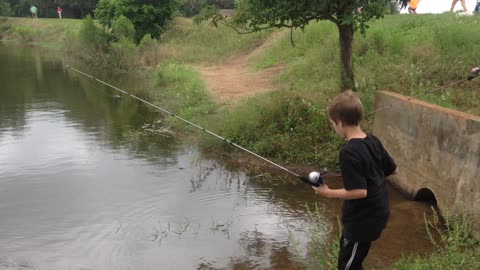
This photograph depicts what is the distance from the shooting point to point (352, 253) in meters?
3.30

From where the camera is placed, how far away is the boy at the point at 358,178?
3.03 meters

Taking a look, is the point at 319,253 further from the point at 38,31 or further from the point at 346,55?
the point at 38,31

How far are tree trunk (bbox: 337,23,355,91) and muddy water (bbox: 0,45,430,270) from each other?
2057 mm

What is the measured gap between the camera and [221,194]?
712cm

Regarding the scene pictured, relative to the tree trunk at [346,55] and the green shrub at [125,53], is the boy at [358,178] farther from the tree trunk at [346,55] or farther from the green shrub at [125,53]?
the green shrub at [125,53]

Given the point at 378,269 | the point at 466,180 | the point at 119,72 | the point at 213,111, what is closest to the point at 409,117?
the point at 466,180

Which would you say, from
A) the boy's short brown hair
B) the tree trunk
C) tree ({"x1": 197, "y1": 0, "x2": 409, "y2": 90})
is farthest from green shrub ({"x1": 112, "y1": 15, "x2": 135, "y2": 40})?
the boy's short brown hair

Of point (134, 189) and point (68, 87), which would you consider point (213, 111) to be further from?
point (68, 87)

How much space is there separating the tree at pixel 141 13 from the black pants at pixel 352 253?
2242 centimetres

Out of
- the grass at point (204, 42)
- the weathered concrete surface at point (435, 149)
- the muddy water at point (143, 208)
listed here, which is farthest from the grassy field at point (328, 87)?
the grass at point (204, 42)

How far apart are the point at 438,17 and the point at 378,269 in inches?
408

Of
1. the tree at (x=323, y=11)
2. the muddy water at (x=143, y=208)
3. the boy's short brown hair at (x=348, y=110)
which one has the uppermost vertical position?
the tree at (x=323, y=11)

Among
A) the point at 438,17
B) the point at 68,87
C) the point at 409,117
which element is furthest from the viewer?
the point at 68,87

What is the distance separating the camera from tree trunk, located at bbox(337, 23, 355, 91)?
27.7 ft
